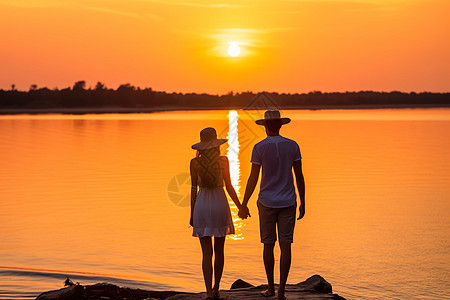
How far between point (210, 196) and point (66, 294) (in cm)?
316

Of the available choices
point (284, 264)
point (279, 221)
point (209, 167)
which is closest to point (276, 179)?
point (279, 221)

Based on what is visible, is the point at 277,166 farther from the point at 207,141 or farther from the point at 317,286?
the point at 317,286

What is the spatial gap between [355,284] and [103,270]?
508cm

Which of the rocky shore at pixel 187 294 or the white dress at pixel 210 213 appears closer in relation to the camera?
the white dress at pixel 210 213

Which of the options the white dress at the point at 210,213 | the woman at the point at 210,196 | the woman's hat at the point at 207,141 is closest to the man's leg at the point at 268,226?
the woman at the point at 210,196

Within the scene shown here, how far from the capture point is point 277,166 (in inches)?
331

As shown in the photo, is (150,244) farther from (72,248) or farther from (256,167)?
(256,167)

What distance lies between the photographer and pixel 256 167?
8.51 meters

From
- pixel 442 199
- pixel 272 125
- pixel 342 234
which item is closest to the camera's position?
pixel 272 125

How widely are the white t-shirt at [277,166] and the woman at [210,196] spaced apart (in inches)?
17.6

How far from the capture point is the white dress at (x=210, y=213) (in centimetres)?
862

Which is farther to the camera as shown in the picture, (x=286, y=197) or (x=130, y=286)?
(x=130, y=286)

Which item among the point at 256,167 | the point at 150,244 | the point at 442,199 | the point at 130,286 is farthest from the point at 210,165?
the point at 442,199

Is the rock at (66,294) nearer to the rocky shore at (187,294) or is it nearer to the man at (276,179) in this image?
the rocky shore at (187,294)
